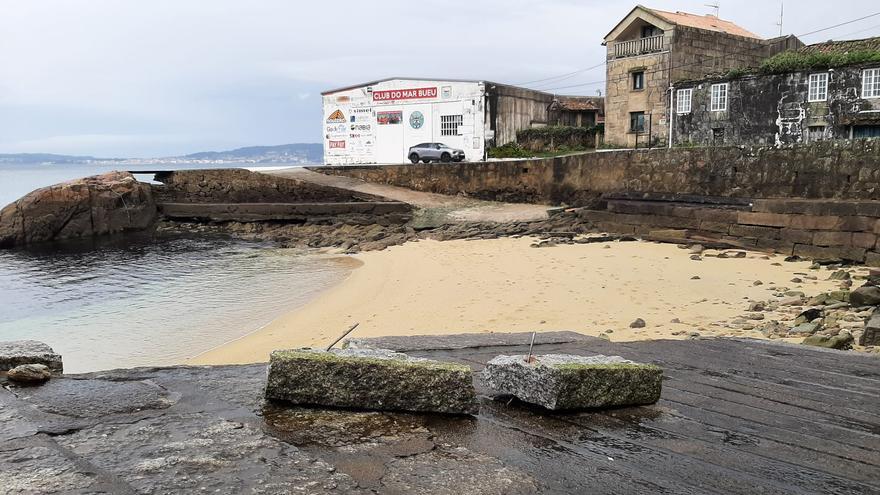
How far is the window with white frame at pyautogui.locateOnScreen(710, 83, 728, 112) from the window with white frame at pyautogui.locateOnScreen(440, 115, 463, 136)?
1223 cm

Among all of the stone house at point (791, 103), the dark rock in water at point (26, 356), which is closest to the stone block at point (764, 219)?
the stone house at point (791, 103)

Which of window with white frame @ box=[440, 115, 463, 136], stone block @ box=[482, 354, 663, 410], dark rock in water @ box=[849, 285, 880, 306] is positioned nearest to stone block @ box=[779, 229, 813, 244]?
dark rock in water @ box=[849, 285, 880, 306]

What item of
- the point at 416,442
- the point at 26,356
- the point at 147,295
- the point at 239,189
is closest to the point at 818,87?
the point at 239,189

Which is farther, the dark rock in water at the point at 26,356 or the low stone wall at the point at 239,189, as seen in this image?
the low stone wall at the point at 239,189

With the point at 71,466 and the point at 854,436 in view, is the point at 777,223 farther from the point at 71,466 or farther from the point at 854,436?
the point at 71,466

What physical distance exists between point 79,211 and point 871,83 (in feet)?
106

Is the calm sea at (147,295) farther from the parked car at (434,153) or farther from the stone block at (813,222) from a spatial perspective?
the parked car at (434,153)

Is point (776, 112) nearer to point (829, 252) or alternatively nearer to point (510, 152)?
point (510, 152)

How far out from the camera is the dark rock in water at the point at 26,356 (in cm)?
403

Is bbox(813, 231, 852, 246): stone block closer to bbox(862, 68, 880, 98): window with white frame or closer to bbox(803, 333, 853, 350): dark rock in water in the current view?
bbox(803, 333, 853, 350): dark rock in water

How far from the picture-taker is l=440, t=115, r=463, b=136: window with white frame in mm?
34562

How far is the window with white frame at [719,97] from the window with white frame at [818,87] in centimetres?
364

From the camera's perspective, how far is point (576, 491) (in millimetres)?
2686

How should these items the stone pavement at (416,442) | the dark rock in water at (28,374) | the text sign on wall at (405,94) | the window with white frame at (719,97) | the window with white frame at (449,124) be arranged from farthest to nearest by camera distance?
1. the text sign on wall at (405,94)
2. the window with white frame at (449,124)
3. the window with white frame at (719,97)
4. the dark rock in water at (28,374)
5. the stone pavement at (416,442)
